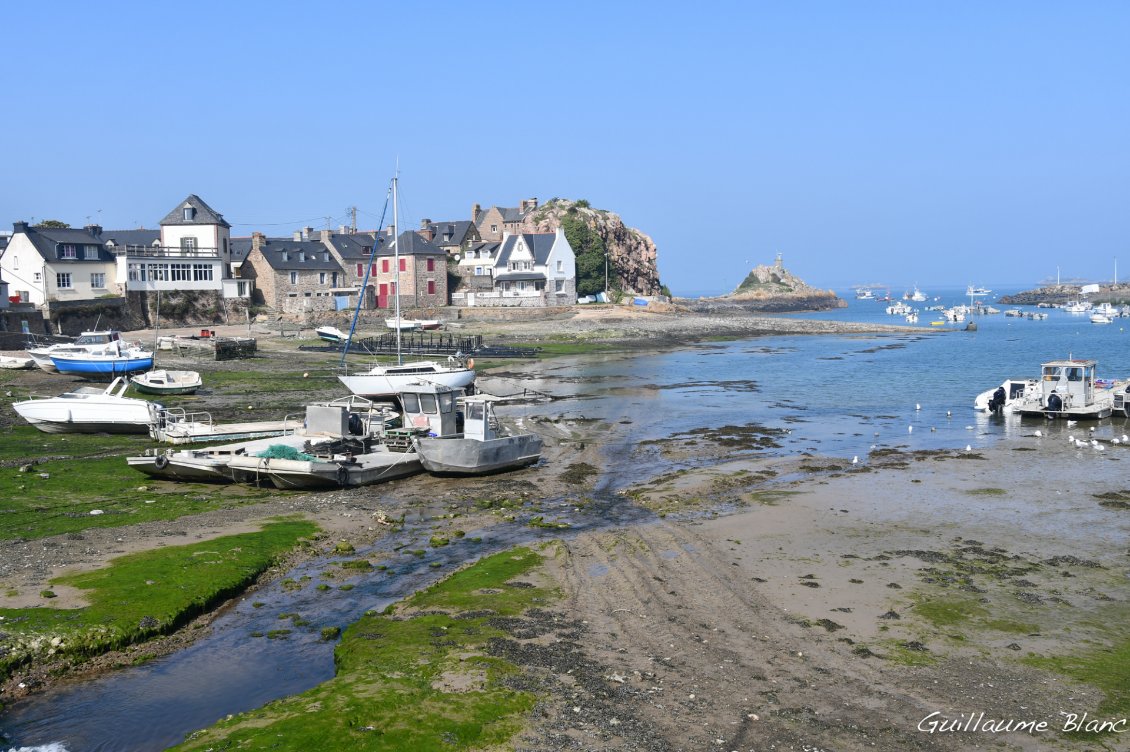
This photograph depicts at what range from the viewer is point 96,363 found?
153ft

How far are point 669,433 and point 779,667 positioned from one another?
79.0 feet

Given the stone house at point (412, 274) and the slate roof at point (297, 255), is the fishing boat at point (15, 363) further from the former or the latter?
the stone house at point (412, 274)

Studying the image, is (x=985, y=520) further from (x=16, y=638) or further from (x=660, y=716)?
(x=16, y=638)

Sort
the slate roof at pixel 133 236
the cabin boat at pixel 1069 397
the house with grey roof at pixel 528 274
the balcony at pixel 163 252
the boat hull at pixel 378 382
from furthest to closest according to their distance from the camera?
the house with grey roof at pixel 528 274 < the slate roof at pixel 133 236 < the balcony at pixel 163 252 < the boat hull at pixel 378 382 < the cabin boat at pixel 1069 397

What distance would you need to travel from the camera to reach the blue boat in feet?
152

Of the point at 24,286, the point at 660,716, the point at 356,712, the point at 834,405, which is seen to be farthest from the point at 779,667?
the point at 24,286

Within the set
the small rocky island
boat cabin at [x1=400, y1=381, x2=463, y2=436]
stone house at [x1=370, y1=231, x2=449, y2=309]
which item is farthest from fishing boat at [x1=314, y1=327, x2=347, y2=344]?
the small rocky island

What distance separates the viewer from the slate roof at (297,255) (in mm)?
90562

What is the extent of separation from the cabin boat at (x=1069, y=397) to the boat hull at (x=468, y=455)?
25108 mm

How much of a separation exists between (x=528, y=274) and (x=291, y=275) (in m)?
25.8

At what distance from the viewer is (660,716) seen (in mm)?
12500
